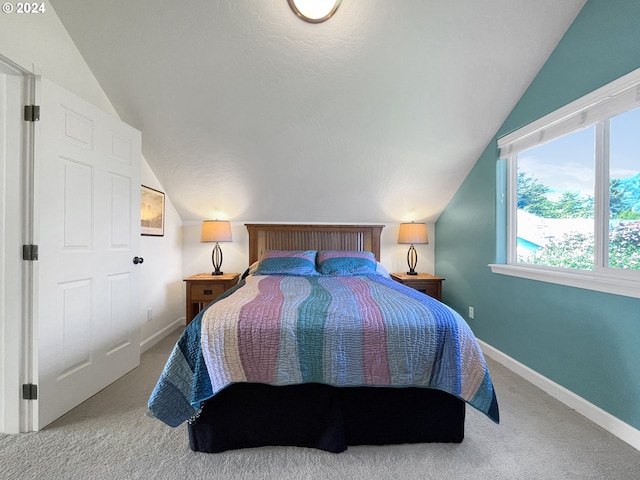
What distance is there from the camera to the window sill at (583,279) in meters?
1.61

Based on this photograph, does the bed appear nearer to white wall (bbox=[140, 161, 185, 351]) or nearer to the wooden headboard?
white wall (bbox=[140, 161, 185, 351])

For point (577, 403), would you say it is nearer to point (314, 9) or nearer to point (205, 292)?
point (314, 9)

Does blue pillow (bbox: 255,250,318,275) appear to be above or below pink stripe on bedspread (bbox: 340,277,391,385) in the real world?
above

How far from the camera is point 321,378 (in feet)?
4.69

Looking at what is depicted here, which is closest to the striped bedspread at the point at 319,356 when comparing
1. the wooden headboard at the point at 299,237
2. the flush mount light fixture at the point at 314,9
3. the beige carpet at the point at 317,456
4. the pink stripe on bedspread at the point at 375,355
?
the pink stripe on bedspread at the point at 375,355

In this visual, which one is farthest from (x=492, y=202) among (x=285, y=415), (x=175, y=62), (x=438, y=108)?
(x=175, y=62)

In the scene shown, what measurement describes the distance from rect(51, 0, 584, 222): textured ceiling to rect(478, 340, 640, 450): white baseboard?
1.91 metres

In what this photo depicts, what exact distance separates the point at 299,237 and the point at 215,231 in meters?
0.99

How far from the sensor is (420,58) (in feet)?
7.18

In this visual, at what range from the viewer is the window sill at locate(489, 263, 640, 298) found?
63.3 inches

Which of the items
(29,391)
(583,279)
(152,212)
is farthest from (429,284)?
(29,391)

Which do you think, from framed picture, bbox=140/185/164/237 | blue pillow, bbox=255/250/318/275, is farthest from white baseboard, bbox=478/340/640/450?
framed picture, bbox=140/185/164/237

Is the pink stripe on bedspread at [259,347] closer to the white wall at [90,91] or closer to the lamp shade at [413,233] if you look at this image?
the white wall at [90,91]

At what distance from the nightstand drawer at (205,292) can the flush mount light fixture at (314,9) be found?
2.54 meters
